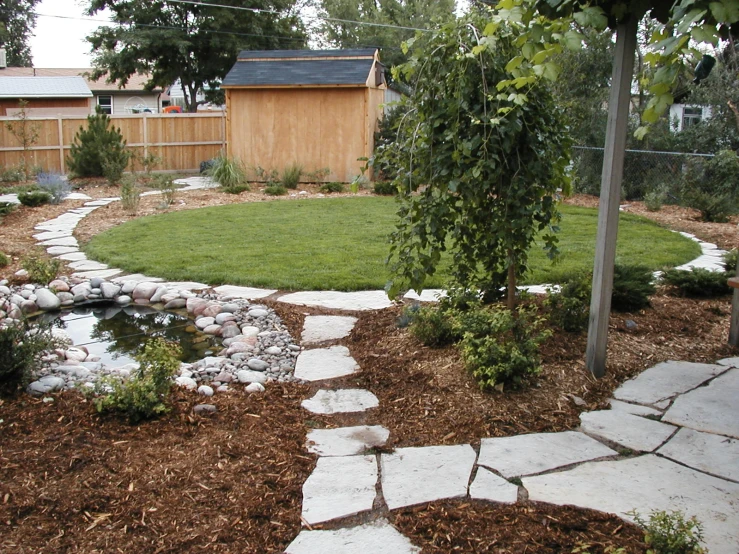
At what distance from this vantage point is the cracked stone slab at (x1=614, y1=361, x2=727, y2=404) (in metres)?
3.52

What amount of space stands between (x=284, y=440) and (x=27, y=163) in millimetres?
15114

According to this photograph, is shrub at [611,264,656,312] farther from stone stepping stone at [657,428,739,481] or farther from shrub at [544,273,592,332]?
stone stepping stone at [657,428,739,481]

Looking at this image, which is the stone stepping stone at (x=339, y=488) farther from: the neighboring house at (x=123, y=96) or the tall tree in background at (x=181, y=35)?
the neighboring house at (x=123, y=96)

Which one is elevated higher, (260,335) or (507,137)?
(507,137)

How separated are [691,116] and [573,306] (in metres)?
12.9

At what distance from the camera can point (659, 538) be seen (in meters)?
2.13

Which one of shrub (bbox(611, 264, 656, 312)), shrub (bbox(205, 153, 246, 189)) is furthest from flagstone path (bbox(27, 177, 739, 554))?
shrub (bbox(205, 153, 246, 189))

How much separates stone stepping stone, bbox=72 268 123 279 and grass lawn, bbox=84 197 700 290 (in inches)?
4.7

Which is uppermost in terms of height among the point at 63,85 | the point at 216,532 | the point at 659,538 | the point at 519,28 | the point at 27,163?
the point at 63,85

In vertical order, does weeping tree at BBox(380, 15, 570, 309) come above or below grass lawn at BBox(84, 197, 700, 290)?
above

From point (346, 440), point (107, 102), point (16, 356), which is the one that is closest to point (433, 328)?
point (346, 440)

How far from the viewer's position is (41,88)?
23766 millimetres

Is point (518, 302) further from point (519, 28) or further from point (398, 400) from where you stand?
point (519, 28)

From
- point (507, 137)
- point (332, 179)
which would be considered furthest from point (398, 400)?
point (332, 179)
